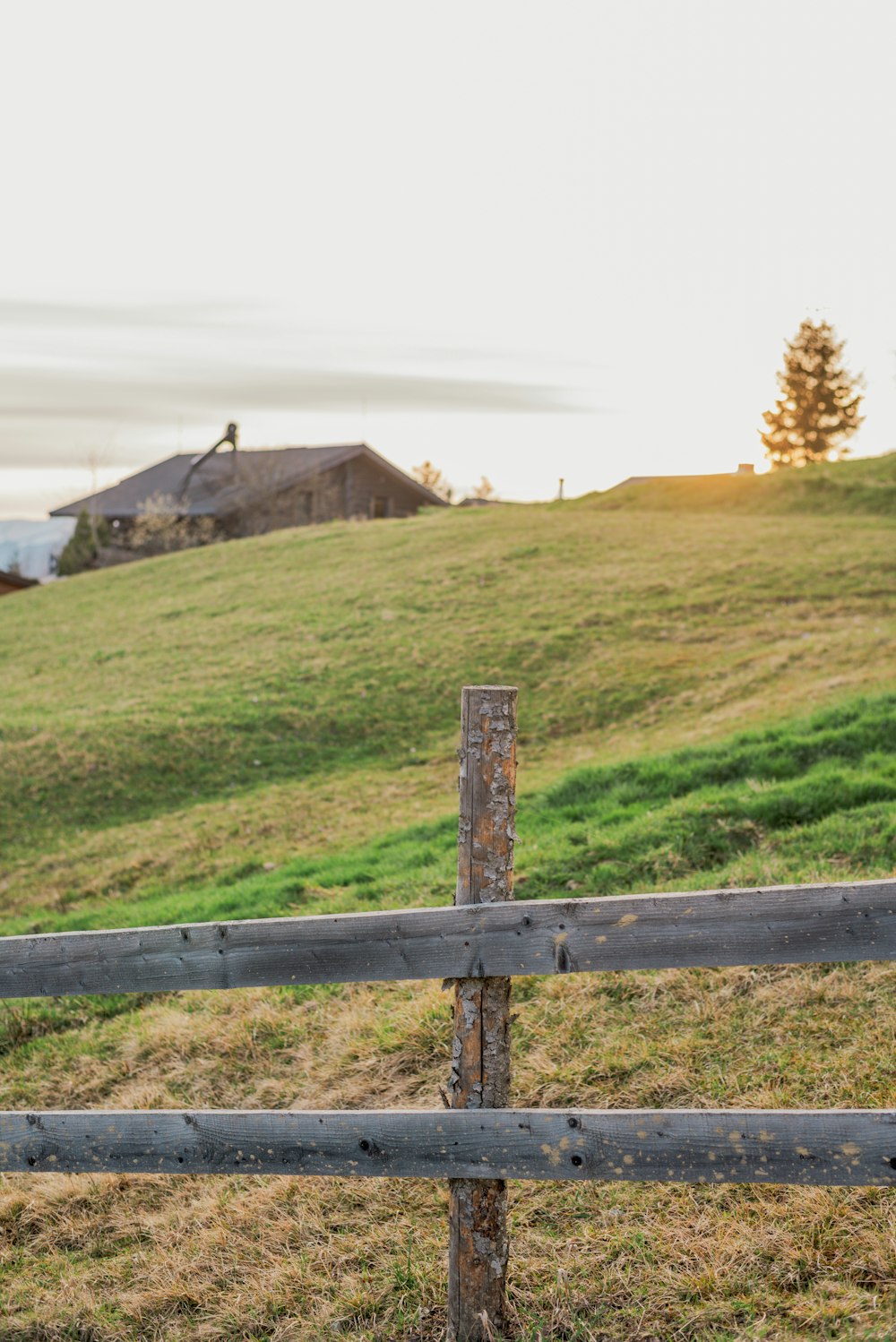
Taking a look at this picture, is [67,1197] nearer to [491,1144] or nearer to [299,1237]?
[299,1237]

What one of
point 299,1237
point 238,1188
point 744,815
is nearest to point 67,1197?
point 238,1188

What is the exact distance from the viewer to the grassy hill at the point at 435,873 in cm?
379

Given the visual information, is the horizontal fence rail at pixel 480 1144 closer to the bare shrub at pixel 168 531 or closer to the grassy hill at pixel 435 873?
the grassy hill at pixel 435 873

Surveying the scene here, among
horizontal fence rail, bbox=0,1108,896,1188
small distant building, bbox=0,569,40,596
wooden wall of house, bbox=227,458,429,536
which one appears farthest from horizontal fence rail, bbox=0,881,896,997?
small distant building, bbox=0,569,40,596

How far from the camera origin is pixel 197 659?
803 inches

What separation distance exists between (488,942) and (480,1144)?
0.64 m

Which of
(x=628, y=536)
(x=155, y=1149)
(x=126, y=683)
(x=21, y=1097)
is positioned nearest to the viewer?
(x=155, y=1149)

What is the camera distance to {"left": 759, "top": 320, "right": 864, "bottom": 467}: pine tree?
62281 mm

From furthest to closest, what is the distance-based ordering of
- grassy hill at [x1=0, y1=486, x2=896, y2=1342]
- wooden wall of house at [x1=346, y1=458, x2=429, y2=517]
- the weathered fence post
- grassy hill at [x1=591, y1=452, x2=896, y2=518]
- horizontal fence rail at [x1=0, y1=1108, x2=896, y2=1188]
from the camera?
wooden wall of house at [x1=346, y1=458, x2=429, y2=517], grassy hill at [x1=591, y1=452, x2=896, y2=518], grassy hill at [x1=0, y1=486, x2=896, y2=1342], the weathered fence post, horizontal fence rail at [x1=0, y1=1108, x2=896, y2=1188]

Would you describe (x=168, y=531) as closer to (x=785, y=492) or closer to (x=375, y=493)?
(x=375, y=493)

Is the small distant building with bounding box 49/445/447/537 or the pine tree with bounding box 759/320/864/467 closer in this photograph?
the small distant building with bounding box 49/445/447/537

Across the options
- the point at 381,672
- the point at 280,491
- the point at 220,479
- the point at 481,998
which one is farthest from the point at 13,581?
the point at 481,998

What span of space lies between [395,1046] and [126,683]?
1495 centimetres

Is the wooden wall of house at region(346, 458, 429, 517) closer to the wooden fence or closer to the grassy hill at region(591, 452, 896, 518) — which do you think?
the grassy hill at region(591, 452, 896, 518)
